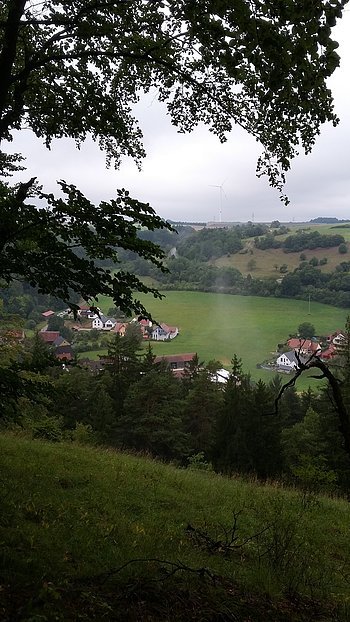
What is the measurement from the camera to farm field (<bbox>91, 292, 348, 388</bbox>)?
8906 centimetres

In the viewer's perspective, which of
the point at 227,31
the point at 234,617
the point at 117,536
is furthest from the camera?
the point at 117,536

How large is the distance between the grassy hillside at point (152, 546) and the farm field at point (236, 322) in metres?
68.2

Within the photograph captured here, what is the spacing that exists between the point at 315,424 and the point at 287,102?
2926cm

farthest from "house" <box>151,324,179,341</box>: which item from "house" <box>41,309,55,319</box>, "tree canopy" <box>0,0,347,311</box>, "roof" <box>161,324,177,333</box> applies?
"tree canopy" <box>0,0,347,311</box>

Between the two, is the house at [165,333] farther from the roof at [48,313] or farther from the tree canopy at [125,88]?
the tree canopy at [125,88]

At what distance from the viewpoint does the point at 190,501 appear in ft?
29.4

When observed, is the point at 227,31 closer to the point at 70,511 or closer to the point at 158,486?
the point at 70,511

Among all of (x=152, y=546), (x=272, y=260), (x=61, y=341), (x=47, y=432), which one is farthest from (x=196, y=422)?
(x=272, y=260)

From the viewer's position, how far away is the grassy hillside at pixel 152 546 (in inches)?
153

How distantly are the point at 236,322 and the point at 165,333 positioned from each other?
1671 cm

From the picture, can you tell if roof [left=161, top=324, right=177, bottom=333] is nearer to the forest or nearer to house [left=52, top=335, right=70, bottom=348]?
house [left=52, top=335, right=70, bottom=348]

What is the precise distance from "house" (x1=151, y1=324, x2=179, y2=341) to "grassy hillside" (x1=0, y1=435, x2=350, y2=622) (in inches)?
3322

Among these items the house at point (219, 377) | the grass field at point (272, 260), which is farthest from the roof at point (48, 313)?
the grass field at point (272, 260)

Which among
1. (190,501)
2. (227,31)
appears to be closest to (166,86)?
(227,31)
